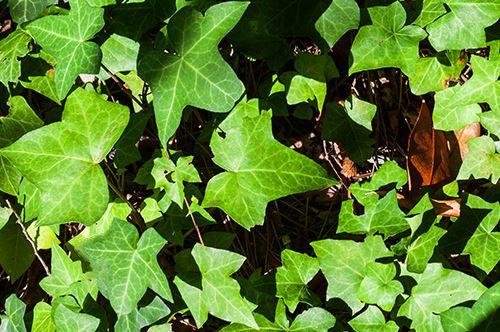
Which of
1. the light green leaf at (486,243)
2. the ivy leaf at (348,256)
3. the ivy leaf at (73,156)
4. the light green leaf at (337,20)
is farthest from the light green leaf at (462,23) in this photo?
the ivy leaf at (73,156)

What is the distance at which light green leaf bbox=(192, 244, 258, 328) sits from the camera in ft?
4.74

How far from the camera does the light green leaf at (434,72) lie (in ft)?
5.44

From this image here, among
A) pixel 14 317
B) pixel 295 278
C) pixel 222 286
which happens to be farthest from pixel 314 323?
pixel 14 317

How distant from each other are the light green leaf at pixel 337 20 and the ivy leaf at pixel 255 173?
0.25 m

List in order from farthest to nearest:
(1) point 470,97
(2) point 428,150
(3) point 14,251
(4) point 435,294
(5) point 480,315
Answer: (3) point 14,251 → (2) point 428,150 → (1) point 470,97 → (4) point 435,294 → (5) point 480,315

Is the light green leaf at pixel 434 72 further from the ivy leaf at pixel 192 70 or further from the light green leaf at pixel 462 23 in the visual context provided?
the ivy leaf at pixel 192 70

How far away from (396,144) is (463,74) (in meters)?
0.26

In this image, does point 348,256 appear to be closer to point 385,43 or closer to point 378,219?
point 378,219

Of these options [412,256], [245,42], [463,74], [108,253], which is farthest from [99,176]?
[463,74]

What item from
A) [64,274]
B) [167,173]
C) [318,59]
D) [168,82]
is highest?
[168,82]

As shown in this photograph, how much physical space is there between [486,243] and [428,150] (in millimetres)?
311

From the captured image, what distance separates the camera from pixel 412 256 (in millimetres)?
1521

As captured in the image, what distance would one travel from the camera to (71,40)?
4.88 feet

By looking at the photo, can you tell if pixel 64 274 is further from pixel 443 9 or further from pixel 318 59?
pixel 443 9
